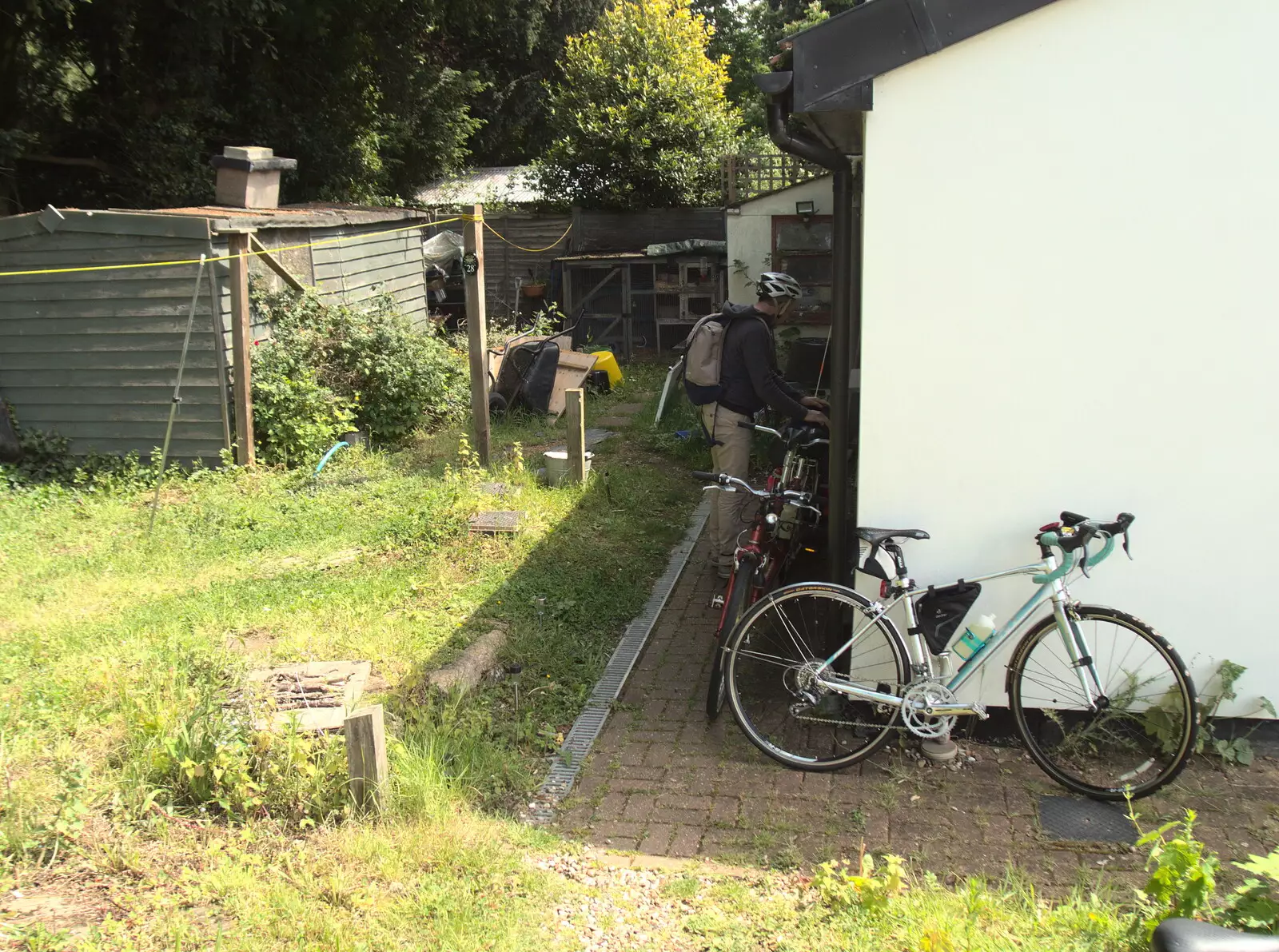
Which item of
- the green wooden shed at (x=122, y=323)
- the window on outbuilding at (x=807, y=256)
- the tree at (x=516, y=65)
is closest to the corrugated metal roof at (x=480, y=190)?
the tree at (x=516, y=65)

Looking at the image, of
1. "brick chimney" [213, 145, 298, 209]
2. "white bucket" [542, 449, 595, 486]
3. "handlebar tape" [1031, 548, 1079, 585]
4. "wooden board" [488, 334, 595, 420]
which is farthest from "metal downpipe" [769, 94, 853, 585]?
"brick chimney" [213, 145, 298, 209]

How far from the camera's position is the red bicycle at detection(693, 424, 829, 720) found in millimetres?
4797

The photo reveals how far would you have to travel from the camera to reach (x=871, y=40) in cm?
398

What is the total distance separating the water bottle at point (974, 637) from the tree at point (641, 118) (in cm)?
1457

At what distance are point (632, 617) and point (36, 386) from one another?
7.34 metres

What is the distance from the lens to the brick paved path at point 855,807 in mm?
3740

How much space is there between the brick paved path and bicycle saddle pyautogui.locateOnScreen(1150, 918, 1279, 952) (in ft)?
5.37

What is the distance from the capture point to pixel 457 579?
6492 mm

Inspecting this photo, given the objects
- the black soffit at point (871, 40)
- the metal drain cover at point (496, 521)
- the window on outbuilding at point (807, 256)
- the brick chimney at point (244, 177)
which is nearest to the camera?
the black soffit at point (871, 40)

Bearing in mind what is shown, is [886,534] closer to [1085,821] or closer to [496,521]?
[1085,821]

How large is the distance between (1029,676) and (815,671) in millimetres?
936

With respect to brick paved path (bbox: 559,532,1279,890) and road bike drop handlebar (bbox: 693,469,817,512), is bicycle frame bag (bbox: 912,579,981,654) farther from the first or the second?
road bike drop handlebar (bbox: 693,469,817,512)

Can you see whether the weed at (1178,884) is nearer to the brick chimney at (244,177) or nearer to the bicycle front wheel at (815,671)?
the bicycle front wheel at (815,671)

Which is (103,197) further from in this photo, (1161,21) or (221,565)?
(1161,21)
